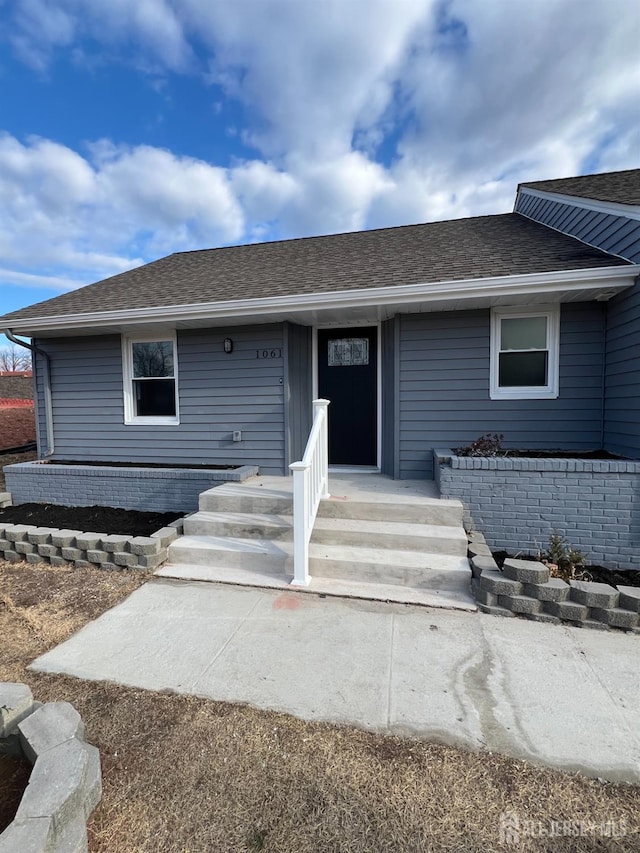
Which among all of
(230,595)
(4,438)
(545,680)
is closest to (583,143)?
(545,680)

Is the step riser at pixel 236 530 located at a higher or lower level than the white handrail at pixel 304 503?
lower

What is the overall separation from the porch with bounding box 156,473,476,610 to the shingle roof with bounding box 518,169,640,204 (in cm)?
405

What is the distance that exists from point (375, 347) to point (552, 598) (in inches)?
148

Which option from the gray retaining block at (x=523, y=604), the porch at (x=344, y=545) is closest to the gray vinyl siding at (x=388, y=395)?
the porch at (x=344, y=545)

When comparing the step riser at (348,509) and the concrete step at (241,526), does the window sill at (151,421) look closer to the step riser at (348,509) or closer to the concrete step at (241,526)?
the step riser at (348,509)

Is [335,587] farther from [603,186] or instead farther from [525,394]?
[603,186]

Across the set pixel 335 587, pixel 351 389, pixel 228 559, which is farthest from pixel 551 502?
pixel 228 559

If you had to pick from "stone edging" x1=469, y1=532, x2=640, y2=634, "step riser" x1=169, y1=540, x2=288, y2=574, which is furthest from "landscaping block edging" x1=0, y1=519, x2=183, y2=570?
"stone edging" x1=469, y1=532, x2=640, y2=634

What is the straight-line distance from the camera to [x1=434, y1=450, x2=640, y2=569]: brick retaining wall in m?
3.83

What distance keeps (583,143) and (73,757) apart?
10.3 metres

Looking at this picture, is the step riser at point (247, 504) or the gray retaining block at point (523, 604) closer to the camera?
the gray retaining block at point (523, 604)

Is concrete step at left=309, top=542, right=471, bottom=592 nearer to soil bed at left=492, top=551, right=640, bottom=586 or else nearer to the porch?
the porch

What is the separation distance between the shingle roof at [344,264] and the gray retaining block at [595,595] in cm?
315

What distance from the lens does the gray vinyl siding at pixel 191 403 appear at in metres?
5.54
